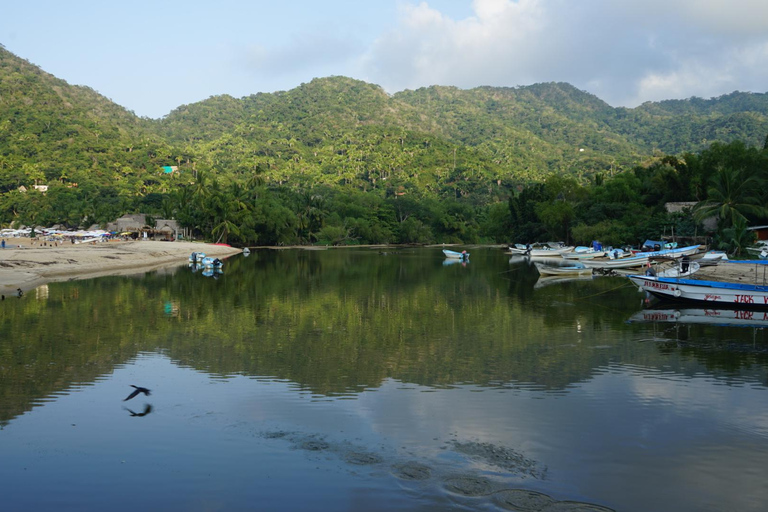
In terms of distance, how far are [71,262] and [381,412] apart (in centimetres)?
5074

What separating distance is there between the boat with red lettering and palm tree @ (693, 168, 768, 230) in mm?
31393

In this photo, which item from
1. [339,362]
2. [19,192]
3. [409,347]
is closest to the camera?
[339,362]

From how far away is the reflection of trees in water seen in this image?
57.8 ft

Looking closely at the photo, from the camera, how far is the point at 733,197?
201ft

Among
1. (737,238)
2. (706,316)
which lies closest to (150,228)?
(737,238)

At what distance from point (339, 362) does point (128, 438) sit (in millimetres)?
7680

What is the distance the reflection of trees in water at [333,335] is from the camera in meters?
17.6

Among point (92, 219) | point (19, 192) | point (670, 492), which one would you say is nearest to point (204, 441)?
point (670, 492)

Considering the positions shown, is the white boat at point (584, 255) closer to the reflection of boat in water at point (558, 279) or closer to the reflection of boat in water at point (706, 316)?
the reflection of boat in water at point (558, 279)

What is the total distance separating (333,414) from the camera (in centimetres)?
1363

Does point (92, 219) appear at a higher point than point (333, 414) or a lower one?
higher

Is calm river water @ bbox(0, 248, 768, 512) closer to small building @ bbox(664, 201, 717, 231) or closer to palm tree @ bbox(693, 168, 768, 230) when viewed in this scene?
palm tree @ bbox(693, 168, 768, 230)

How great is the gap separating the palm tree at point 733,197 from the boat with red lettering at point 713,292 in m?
31.4

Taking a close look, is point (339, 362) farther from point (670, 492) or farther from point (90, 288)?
point (90, 288)
